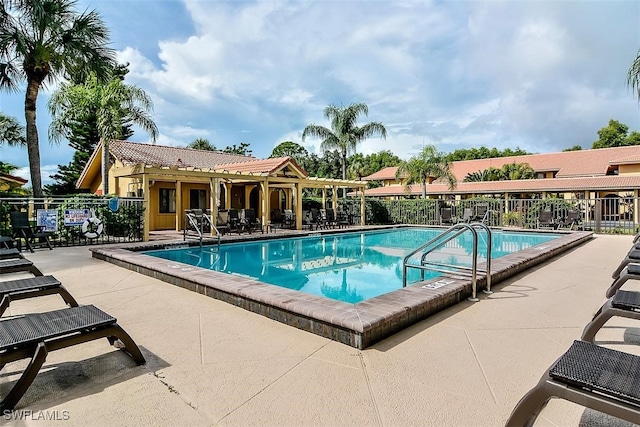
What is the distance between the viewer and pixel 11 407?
7.87ft

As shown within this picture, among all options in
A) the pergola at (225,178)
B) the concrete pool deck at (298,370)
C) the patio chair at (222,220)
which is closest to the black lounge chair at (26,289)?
the concrete pool deck at (298,370)

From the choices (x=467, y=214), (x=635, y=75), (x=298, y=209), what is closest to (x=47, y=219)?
(x=298, y=209)

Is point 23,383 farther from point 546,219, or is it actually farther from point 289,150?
point 289,150

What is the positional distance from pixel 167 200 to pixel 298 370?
17.6 meters

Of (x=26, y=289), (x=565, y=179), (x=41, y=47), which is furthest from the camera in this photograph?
(x=565, y=179)

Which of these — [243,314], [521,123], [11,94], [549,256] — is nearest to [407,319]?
[243,314]

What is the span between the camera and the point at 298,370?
3002mm

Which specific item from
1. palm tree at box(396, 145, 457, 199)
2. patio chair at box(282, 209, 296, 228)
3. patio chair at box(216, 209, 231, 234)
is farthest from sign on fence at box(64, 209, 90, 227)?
palm tree at box(396, 145, 457, 199)

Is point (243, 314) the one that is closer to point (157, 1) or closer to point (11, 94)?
point (157, 1)

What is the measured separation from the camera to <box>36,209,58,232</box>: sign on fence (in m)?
10.8

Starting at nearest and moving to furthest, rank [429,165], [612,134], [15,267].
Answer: [15,267], [429,165], [612,134]

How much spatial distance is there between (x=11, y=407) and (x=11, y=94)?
15865 millimetres

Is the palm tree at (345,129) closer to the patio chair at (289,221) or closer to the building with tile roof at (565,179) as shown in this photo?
the building with tile roof at (565,179)

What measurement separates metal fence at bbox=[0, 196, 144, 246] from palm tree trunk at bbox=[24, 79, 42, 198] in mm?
1093
